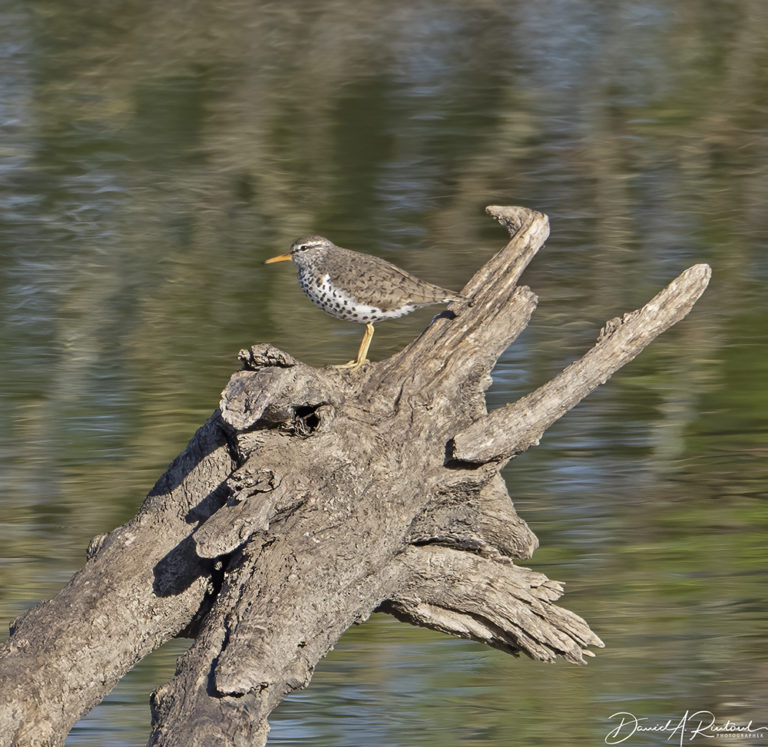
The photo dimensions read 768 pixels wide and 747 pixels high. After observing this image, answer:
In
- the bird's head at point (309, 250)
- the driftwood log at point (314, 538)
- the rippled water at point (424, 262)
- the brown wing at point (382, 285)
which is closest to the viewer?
the driftwood log at point (314, 538)

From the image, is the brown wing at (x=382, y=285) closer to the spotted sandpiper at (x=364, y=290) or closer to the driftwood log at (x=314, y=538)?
the spotted sandpiper at (x=364, y=290)

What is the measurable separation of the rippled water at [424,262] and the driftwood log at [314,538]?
86 cm

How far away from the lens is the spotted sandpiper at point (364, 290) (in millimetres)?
7023

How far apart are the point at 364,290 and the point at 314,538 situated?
1.71 meters

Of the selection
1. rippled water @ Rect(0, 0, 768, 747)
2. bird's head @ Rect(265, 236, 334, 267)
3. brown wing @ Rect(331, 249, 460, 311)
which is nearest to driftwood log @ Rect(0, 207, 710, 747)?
brown wing @ Rect(331, 249, 460, 311)

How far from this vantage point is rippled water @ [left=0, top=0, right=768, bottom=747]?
7266mm
